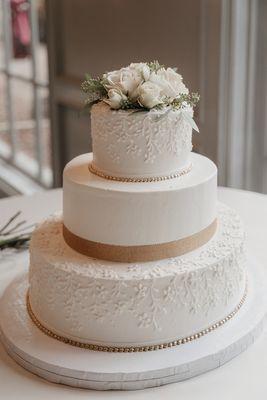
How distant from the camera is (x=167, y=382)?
1142mm

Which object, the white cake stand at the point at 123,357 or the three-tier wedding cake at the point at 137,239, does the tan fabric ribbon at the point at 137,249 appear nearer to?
the three-tier wedding cake at the point at 137,239

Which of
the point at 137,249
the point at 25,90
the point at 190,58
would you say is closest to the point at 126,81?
the point at 137,249

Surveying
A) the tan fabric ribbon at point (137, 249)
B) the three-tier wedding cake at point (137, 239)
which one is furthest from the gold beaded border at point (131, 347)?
the tan fabric ribbon at point (137, 249)

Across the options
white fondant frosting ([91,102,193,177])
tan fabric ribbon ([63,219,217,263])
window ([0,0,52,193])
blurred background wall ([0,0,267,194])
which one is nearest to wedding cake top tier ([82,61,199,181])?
white fondant frosting ([91,102,193,177])

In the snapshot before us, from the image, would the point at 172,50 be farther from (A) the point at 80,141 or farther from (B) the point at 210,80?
(A) the point at 80,141

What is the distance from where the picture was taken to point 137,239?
1213 millimetres

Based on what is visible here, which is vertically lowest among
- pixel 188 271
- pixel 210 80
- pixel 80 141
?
pixel 80 141

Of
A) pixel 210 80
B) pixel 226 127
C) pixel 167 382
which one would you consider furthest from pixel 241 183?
pixel 167 382

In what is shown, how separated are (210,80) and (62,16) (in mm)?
1050

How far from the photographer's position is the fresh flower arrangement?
1.19 m

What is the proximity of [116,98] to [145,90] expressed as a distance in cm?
5

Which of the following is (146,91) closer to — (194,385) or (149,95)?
(149,95)

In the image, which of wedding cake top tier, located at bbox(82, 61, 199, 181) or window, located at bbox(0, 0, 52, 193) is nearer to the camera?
wedding cake top tier, located at bbox(82, 61, 199, 181)

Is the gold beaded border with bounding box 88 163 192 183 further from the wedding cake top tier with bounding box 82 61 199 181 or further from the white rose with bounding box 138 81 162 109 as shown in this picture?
the white rose with bounding box 138 81 162 109
